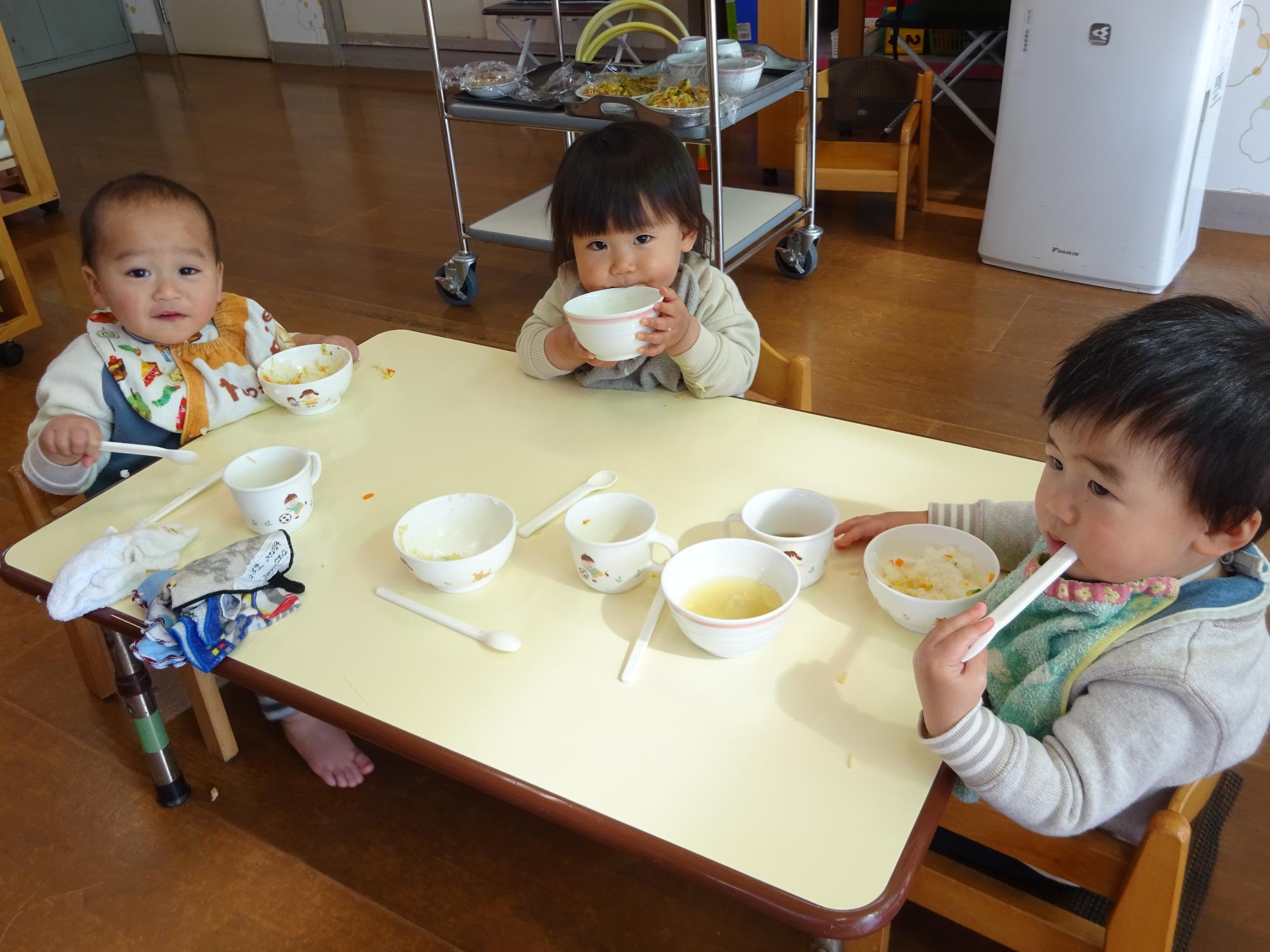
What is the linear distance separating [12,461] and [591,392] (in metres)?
1.87

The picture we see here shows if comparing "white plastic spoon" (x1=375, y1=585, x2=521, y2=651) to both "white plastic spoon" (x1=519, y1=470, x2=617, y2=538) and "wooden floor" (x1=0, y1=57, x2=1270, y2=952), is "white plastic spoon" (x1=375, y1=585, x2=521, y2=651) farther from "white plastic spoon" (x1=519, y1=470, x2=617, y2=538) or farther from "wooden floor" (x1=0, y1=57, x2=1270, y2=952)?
"wooden floor" (x1=0, y1=57, x2=1270, y2=952)

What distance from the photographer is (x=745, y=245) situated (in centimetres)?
271

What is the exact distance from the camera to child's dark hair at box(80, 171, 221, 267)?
1.37 meters

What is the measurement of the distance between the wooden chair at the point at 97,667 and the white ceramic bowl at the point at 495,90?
1.69 m

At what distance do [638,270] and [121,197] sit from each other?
28.4 inches

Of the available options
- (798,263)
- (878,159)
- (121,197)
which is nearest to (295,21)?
(878,159)

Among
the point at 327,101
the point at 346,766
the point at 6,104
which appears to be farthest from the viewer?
the point at 327,101

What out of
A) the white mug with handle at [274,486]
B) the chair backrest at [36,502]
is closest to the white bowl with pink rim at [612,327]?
the white mug with handle at [274,486]

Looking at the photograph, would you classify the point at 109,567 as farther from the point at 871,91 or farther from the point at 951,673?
the point at 871,91

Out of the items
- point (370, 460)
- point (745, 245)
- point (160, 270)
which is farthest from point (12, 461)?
point (745, 245)

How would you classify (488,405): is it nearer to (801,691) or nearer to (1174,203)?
A: (801,691)

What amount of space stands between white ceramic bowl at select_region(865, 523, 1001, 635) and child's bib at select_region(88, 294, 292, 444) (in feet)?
2.89

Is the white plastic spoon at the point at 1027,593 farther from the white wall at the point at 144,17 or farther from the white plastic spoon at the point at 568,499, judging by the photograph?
the white wall at the point at 144,17

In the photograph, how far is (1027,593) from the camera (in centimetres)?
77
